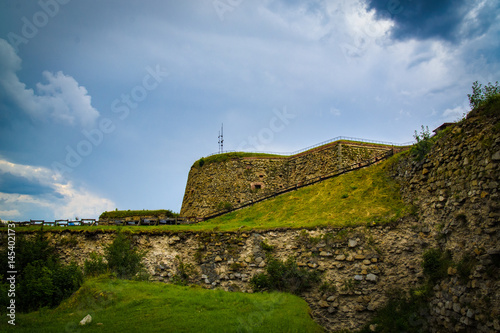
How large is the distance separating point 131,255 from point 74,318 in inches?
326

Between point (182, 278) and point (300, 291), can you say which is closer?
point (300, 291)

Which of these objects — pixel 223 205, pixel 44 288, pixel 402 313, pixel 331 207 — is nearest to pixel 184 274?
pixel 44 288

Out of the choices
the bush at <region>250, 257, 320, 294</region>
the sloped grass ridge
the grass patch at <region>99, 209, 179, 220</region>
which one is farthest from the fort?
the bush at <region>250, 257, 320, 294</region>

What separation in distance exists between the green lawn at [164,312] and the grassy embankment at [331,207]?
6.68 metres

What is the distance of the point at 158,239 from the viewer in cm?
2323

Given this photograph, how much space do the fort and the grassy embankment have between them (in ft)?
37.7

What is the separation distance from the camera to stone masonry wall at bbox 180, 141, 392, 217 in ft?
130

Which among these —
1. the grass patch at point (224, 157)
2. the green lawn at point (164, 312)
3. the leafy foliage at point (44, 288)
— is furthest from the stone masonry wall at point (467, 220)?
the grass patch at point (224, 157)

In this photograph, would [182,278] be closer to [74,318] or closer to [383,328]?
[74,318]

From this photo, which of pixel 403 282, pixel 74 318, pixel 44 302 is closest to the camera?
pixel 74 318

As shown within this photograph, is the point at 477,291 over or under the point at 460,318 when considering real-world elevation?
over

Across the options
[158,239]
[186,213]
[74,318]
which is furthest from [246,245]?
[186,213]

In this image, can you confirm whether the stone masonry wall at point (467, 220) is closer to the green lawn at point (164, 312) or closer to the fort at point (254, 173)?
the green lawn at point (164, 312)

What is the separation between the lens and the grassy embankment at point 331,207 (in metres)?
19.8
